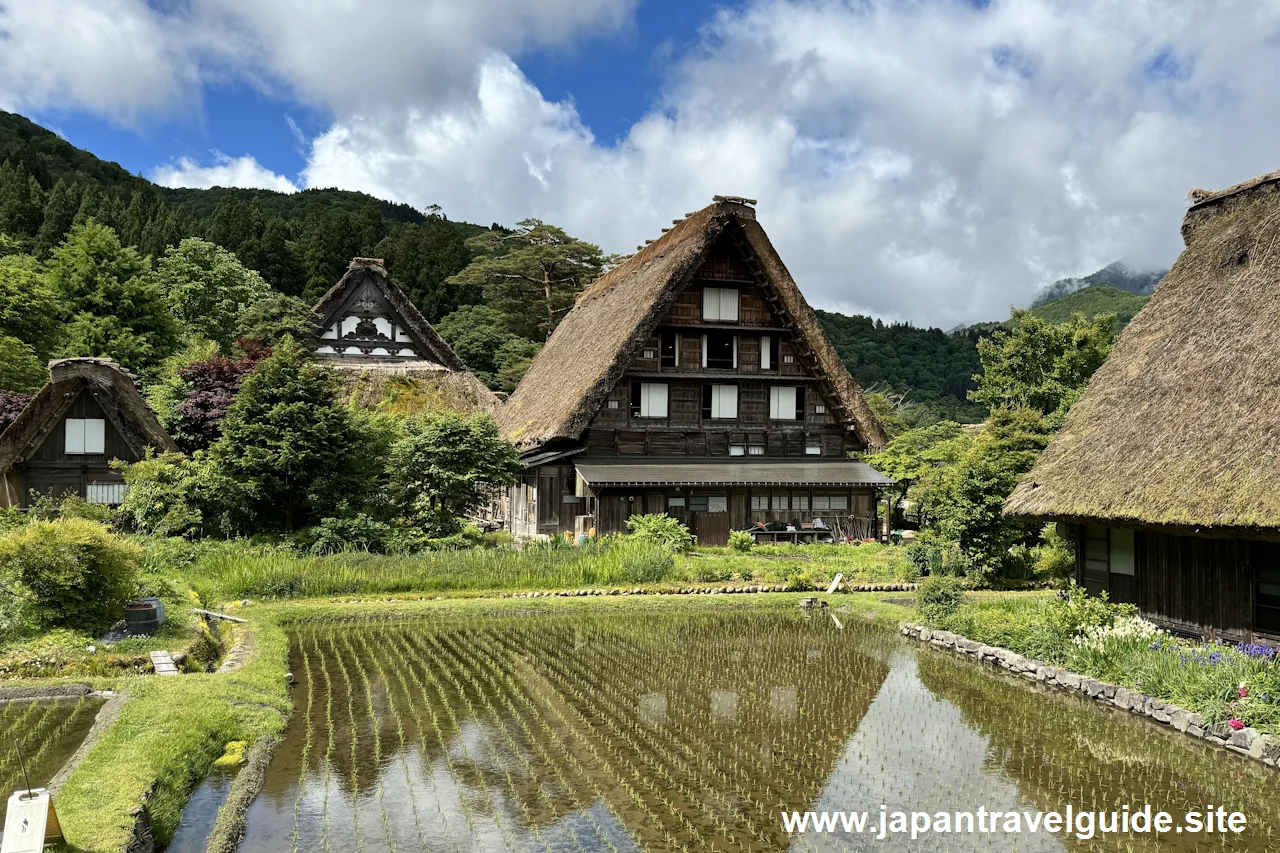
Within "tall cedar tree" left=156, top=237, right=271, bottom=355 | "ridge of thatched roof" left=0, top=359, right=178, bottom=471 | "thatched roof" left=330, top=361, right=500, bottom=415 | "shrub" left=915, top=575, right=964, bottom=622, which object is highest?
"tall cedar tree" left=156, top=237, right=271, bottom=355

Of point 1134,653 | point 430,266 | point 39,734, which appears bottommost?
point 39,734

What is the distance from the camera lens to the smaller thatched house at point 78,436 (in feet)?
73.3

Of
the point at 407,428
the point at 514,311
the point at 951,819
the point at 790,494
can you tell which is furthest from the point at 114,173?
the point at 951,819

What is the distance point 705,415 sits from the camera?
29844 millimetres

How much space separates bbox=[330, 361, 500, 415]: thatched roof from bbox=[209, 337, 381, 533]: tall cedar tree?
9.95 metres

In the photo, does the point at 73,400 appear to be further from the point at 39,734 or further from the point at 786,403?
the point at 786,403

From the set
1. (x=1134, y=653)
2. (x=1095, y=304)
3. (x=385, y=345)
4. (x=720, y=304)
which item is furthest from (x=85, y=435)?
(x=1095, y=304)

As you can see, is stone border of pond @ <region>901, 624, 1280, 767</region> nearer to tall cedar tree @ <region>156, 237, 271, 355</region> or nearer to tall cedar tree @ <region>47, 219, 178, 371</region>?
tall cedar tree @ <region>47, 219, 178, 371</region>

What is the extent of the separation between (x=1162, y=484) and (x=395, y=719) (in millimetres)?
11401

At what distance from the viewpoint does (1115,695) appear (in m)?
11.4

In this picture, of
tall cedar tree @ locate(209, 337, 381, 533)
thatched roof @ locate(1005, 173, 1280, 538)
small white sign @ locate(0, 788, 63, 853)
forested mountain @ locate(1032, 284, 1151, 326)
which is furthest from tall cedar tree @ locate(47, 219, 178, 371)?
forested mountain @ locate(1032, 284, 1151, 326)

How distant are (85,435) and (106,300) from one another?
588 inches

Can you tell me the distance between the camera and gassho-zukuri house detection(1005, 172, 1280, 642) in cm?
1259

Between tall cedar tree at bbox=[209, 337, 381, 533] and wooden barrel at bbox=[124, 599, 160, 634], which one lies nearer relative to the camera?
wooden barrel at bbox=[124, 599, 160, 634]
